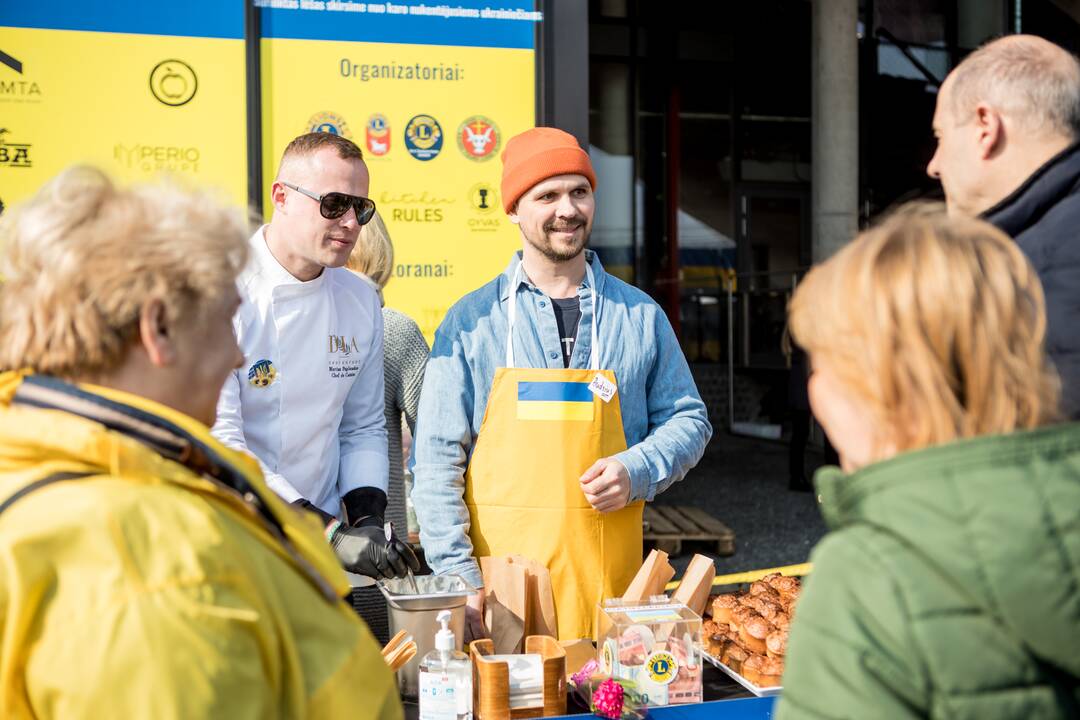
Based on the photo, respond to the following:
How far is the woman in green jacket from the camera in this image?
3.03 ft

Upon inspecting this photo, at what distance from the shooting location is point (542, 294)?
2518mm

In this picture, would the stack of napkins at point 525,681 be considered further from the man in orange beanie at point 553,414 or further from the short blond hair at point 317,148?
the short blond hair at point 317,148

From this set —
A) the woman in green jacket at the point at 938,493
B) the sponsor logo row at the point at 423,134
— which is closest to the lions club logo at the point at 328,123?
the sponsor logo row at the point at 423,134

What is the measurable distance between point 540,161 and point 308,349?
0.73 metres

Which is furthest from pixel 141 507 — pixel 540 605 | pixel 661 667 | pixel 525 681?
pixel 540 605

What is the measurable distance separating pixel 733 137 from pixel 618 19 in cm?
249

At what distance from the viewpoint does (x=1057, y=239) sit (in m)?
1.66

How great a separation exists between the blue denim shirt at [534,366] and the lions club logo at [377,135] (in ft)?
5.05

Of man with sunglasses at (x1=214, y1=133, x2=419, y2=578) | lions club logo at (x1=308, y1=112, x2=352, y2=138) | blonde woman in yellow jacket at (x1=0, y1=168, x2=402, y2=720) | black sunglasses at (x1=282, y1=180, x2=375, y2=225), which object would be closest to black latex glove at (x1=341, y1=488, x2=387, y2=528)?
man with sunglasses at (x1=214, y1=133, x2=419, y2=578)

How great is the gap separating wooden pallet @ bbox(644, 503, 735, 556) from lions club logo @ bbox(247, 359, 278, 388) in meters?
3.73

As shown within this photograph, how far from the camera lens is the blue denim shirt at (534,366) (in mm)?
2312

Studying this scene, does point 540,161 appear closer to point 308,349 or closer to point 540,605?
point 308,349

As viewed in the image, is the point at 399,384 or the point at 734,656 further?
the point at 399,384

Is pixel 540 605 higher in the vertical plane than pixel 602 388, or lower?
lower
